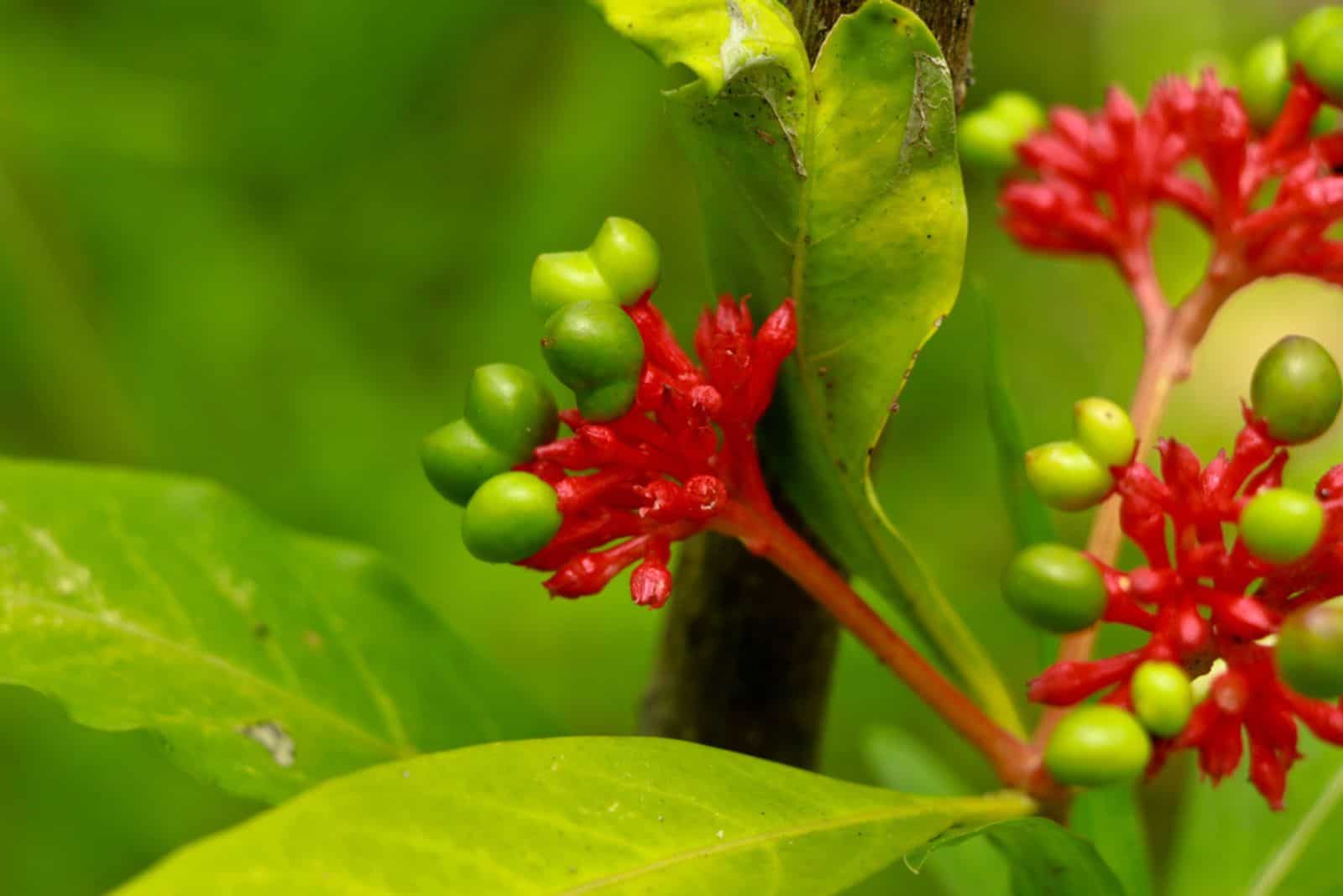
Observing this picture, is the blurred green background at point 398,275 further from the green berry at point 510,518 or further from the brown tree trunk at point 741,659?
the green berry at point 510,518

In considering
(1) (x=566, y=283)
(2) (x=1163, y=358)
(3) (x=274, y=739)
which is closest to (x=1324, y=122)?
(2) (x=1163, y=358)

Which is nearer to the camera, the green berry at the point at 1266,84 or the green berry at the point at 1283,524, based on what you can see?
the green berry at the point at 1283,524

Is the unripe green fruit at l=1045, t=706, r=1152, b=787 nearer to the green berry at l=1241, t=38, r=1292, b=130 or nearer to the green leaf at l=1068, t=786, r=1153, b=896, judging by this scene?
the green leaf at l=1068, t=786, r=1153, b=896

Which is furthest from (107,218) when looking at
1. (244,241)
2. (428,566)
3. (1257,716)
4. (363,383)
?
(1257,716)

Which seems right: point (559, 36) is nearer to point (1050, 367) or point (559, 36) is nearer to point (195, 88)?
point (195, 88)

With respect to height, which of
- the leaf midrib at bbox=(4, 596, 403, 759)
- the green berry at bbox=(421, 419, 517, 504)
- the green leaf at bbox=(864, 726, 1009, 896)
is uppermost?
the green berry at bbox=(421, 419, 517, 504)

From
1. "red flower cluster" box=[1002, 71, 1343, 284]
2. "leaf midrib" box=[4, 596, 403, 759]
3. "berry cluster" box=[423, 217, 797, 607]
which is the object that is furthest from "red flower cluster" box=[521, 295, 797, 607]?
"red flower cluster" box=[1002, 71, 1343, 284]

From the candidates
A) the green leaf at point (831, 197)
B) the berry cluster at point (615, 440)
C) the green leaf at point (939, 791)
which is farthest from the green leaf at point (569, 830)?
the green leaf at point (939, 791)
